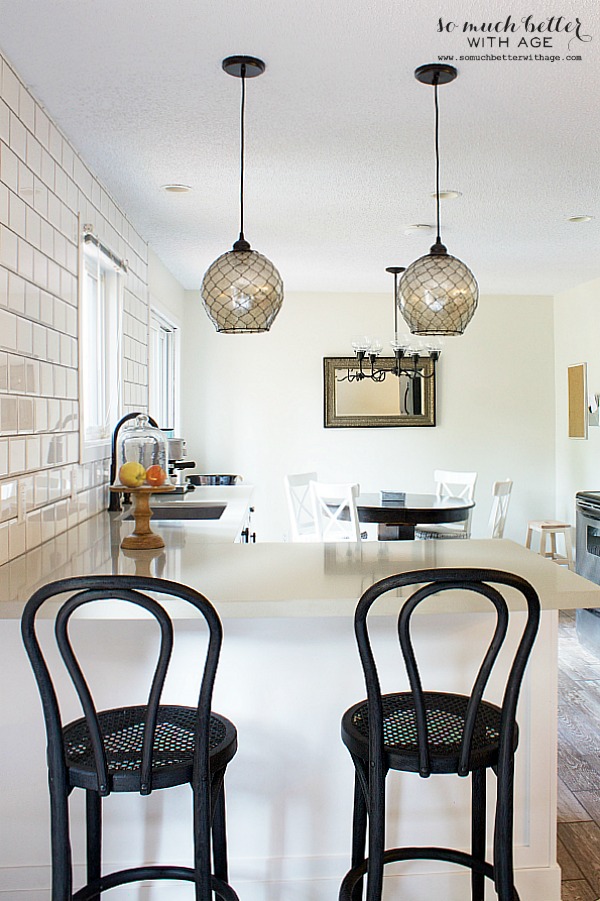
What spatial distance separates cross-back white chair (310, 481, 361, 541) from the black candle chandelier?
1172 mm

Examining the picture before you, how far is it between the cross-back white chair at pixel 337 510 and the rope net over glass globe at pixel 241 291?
271 centimetres

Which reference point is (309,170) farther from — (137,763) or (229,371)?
(229,371)

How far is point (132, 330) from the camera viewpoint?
13.8ft

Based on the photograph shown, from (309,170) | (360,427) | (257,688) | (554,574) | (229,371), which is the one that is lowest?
(257,688)

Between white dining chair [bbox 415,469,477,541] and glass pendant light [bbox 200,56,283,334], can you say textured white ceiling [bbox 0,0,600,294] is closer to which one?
glass pendant light [bbox 200,56,283,334]

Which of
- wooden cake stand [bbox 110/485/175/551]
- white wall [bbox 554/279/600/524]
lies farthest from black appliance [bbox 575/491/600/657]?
wooden cake stand [bbox 110/485/175/551]

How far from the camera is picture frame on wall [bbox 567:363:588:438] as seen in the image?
6234mm

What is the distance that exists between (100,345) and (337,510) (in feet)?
6.94

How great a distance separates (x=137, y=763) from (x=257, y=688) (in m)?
0.66

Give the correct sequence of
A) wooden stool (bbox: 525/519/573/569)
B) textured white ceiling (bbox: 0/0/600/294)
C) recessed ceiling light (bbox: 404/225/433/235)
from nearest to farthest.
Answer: textured white ceiling (bbox: 0/0/600/294), recessed ceiling light (bbox: 404/225/433/235), wooden stool (bbox: 525/519/573/569)

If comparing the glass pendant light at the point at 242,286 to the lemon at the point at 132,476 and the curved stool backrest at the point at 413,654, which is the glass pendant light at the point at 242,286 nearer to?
the lemon at the point at 132,476

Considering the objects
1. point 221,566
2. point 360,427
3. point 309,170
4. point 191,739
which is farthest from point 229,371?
point 191,739

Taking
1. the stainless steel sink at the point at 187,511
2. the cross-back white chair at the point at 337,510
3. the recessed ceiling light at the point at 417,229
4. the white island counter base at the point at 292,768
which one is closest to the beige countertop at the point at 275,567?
the white island counter base at the point at 292,768

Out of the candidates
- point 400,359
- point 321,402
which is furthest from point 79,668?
point 321,402
